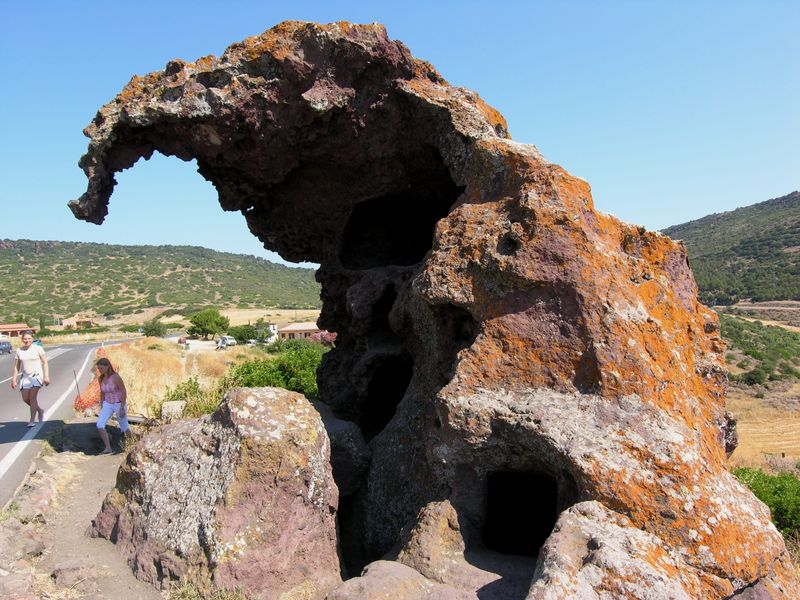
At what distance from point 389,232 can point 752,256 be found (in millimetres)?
68646

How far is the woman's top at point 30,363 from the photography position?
1023 centimetres

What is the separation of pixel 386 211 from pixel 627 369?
4825 millimetres

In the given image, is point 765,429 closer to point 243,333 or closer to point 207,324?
point 243,333

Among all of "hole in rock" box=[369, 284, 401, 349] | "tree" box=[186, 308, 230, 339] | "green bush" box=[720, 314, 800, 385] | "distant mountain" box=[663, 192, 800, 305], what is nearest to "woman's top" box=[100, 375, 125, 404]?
"hole in rock" box=[369, 284, 401, 349]

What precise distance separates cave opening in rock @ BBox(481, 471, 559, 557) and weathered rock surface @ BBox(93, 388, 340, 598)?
1.37 meters

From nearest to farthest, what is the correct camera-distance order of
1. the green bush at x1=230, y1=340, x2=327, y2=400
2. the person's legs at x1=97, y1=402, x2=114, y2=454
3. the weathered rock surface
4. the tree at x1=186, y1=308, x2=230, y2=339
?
the weathered rock surface → the person's legs at x1=97, y1=402, x2=114, y2=454 → the green bush at x1=230, y1=340, x2=327, y2=400 → the tree at x1=186, y1=308, x2=230, y2=339

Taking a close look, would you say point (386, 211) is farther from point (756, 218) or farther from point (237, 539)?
point (756, 218)

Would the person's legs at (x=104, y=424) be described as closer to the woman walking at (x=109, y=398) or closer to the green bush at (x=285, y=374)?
the woman walking at (x=109, y=398)

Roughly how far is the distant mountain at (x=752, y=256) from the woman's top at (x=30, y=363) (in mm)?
49185

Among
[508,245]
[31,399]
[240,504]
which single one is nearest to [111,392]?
[31,399]

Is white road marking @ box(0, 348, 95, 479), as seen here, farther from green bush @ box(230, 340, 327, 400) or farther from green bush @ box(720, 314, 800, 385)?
green bush @ box(720, 314, 800, 385)

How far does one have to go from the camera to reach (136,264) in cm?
12400

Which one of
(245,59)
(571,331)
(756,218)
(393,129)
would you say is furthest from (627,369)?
(756,218)

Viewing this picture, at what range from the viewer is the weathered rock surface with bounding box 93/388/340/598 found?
453 cm
